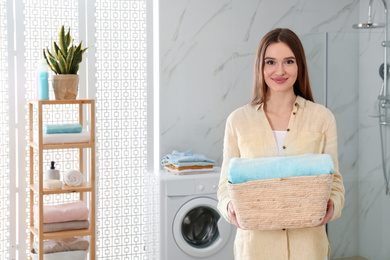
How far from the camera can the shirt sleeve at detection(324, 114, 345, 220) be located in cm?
162

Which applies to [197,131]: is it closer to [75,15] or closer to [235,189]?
[75,15]

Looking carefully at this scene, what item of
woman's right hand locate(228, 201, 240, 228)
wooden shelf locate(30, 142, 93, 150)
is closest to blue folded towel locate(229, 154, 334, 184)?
woman's right hand locate(228, 201, 240, 228)

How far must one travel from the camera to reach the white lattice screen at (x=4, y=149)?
3.46m

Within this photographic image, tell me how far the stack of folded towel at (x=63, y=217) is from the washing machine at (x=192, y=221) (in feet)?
1.65

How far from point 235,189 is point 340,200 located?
37 cm

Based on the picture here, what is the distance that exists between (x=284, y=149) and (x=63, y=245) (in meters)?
2.02

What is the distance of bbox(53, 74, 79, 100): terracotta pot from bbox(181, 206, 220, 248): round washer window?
1.08 metres

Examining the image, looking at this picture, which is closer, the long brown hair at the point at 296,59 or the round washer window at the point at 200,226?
the long brown hair at the point at 296,59

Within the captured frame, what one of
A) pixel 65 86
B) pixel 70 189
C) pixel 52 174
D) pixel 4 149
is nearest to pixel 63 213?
pixel 70 189

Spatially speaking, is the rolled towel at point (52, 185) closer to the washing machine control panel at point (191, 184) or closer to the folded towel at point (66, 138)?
the folded towel at point (66, 138)

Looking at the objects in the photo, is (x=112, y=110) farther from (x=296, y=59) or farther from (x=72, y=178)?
(x=296, y=59)

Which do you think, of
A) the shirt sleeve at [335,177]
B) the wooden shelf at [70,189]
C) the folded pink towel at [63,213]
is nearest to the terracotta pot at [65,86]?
the wooden shelf at [70,189]

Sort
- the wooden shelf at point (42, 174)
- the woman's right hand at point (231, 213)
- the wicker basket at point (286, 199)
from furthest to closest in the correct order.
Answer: the wooden shelf at point (42, 174)
the woman's right hand at point (231, 213)
the wicker basket at point (286, 199)

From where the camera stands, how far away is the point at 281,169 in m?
1.53
